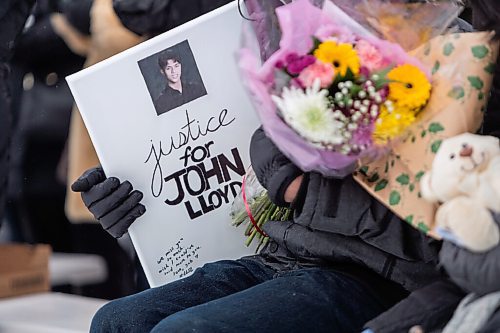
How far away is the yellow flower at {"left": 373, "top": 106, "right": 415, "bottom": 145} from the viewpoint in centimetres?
98

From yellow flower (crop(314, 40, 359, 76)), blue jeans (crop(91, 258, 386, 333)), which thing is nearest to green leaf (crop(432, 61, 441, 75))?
yellow flower (crop(314, 40, 359, 76))

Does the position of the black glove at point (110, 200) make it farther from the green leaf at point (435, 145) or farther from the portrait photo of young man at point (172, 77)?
the green leaf at point (435, 145)

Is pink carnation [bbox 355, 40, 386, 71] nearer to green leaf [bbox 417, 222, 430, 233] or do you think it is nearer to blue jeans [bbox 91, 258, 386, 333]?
green leaf [bbox 417, 222, 430, 233]

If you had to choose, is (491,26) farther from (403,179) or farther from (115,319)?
(115,319)

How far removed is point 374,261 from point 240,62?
334 millimetres

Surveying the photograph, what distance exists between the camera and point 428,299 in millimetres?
932

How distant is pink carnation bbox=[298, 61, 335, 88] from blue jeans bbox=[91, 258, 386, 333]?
290mm

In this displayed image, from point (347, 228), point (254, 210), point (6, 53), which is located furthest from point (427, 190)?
point (6, 53)

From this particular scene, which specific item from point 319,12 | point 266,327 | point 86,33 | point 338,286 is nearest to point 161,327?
point 266,327

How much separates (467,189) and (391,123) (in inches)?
5.4

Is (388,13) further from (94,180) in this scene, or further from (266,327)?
(94,180)

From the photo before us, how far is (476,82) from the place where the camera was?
3.27ft

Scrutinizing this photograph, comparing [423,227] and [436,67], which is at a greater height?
[436,67]

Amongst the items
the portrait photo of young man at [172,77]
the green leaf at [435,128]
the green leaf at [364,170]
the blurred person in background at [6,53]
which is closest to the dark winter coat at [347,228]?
the green leaf at [364,170]
